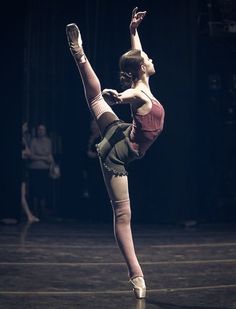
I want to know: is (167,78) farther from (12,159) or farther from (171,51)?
(12,159)

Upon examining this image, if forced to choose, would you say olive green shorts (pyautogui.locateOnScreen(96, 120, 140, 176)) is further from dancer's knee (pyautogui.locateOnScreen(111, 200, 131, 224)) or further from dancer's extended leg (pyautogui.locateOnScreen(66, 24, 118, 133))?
dancer's knee (pyautogui.locateOnScreen(111, 200, 131, 224))

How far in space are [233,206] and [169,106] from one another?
2198mm

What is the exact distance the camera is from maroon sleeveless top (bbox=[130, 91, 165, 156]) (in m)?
6.54

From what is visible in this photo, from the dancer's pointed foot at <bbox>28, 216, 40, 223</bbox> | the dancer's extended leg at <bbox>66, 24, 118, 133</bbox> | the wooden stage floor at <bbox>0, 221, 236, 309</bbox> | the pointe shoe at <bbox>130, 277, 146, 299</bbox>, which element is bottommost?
the dancer's pointed foot at <bbox>28, 216, 40, 223</bbox>

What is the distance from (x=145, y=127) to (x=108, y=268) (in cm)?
240

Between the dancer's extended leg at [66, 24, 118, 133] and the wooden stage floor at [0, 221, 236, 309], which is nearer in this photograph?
the dancer's extended leg at [66, 24, 118, 133]

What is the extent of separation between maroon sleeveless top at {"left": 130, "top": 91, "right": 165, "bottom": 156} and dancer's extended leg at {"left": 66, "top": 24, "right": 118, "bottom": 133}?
246 mm

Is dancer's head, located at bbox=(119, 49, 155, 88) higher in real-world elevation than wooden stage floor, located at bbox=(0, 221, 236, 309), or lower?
higher

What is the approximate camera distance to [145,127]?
6.55 metres

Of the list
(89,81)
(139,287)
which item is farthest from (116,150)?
(139,287)

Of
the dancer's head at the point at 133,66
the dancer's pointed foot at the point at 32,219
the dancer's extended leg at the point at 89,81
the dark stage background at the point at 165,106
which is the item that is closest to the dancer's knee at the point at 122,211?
the dancer's extended leg at the point at 89,81

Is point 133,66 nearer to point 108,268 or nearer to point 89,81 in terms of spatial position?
point 89,81

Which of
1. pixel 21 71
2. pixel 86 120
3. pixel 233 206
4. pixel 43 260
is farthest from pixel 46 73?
pixel 43 260

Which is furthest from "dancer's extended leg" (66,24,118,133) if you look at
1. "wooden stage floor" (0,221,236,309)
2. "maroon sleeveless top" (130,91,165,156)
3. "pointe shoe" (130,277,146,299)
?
"wooden stage floor" (0,221,236,309)
